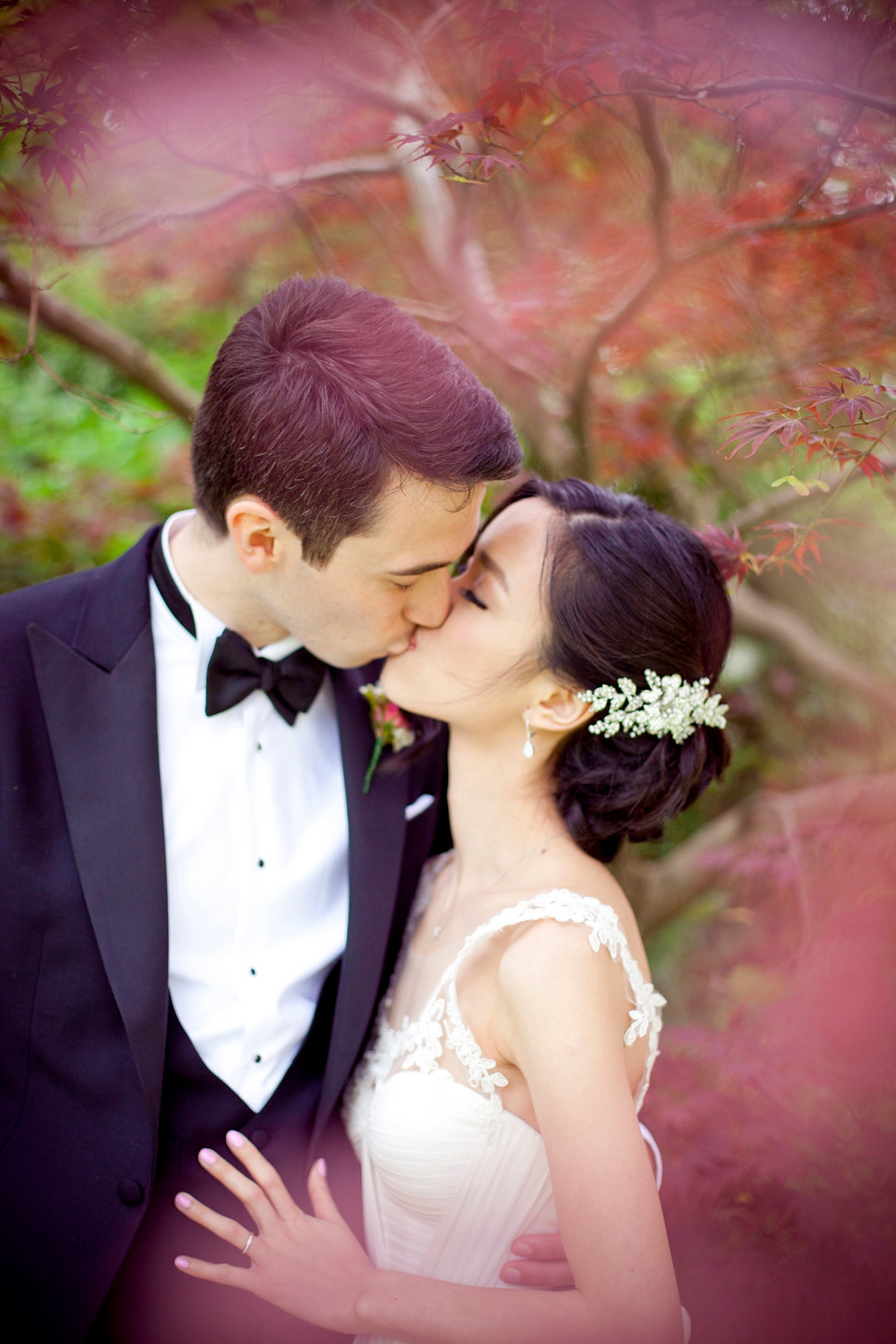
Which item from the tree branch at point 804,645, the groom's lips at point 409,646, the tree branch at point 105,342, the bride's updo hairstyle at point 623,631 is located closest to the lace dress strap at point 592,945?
the bride's updo hairstyle at point 623,631

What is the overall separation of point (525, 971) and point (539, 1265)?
1.97ft

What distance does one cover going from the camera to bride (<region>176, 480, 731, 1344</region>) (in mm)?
1672

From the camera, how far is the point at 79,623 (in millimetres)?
2021

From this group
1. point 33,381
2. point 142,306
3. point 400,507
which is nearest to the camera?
point 400,507

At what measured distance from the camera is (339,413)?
193 centimetres

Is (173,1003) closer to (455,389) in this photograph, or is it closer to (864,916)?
(455,389)

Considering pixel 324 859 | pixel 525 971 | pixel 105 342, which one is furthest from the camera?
pixel 105 342

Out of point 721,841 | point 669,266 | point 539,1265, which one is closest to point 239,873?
point 539,1265

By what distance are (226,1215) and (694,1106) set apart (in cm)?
117

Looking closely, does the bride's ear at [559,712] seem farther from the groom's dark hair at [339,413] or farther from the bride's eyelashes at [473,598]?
the groom's dark hair at [339,413]

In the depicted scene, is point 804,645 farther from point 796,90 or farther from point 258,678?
point 258,678

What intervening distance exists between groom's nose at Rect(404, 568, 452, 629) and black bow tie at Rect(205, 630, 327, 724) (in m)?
0.31

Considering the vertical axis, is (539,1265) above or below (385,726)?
below

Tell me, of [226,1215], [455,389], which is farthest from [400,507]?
[226,1215]
